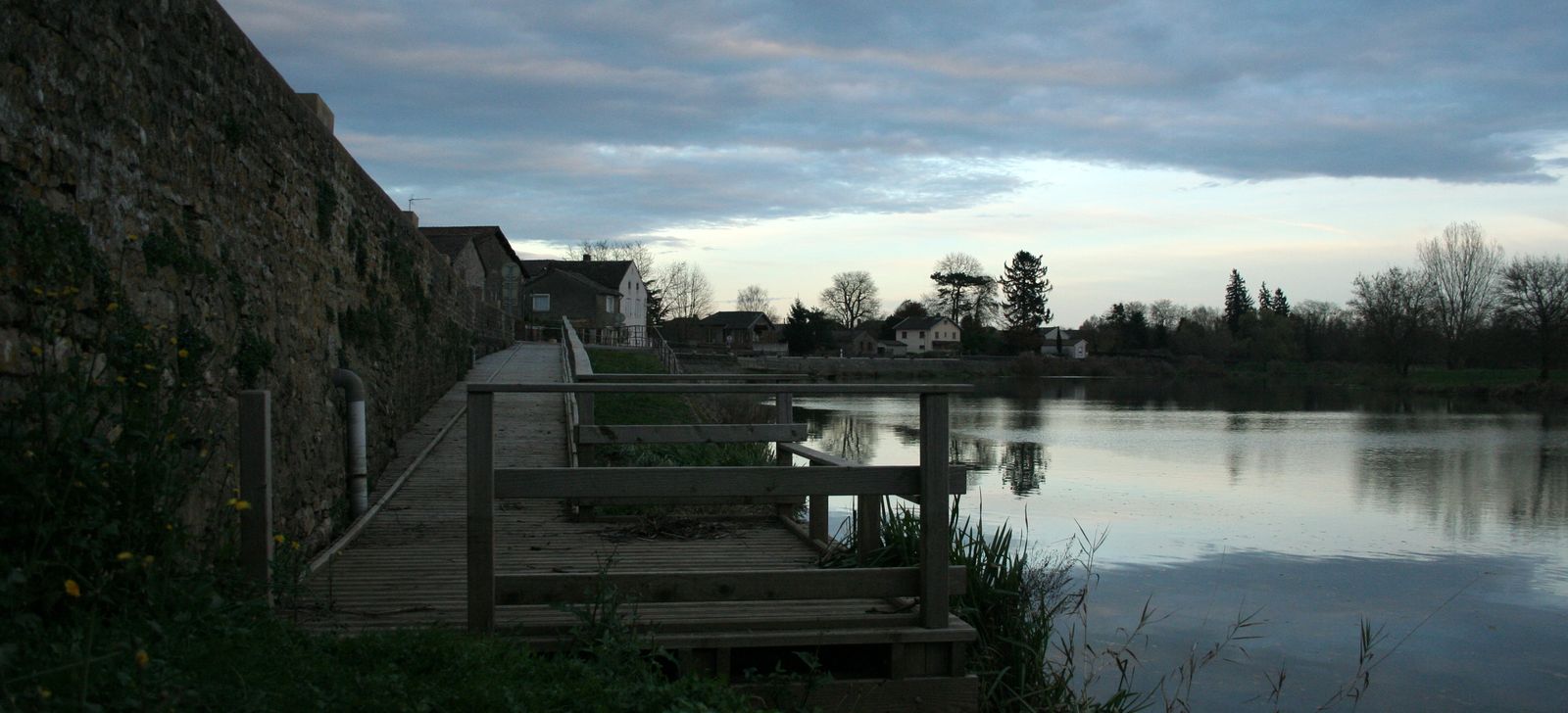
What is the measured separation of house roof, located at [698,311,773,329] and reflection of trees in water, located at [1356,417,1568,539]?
86221mm

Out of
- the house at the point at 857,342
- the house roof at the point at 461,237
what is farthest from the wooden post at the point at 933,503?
the house at the point at 857,342

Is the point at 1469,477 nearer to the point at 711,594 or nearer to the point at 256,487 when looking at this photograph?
the point at 711,594

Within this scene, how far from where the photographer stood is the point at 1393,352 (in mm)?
61750

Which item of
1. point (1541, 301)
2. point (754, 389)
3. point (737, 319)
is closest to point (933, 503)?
point (754, 389)

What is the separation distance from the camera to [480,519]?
16.1ft

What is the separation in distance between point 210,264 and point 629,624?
2824 millimetres

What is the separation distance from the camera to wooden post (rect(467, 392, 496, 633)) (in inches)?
192

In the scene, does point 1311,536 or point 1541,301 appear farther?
point 1541,301

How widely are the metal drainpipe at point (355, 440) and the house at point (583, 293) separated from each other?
50491 mm

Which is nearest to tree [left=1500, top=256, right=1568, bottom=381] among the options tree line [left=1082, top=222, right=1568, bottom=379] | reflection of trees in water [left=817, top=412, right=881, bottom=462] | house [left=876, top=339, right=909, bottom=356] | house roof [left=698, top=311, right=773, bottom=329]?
tree line [left=1082, top=222, right=1568, bottom=379]

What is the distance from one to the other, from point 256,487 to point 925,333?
111 metres

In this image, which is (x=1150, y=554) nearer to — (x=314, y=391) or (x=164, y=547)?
(x=314, y=391)

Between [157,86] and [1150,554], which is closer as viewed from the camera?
[157,86]

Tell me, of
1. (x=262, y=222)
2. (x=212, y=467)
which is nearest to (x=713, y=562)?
(x=212, y=467)
